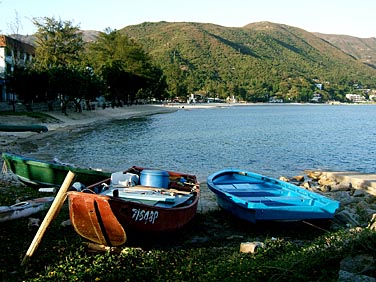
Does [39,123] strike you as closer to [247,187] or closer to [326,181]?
[326,181]

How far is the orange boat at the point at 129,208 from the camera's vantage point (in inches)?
295

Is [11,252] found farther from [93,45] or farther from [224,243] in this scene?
[93,45]

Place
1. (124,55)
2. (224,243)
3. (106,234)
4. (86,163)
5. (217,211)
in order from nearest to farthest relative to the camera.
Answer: (106,234)
(224,243)
(217,211)
(86,163)
(124,55)

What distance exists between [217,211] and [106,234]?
5.24m

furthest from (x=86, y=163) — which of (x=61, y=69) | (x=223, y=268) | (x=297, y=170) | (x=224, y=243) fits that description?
(x=61, y=69)

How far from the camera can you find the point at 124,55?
87.5 metres

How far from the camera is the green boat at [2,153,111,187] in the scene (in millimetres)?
13250

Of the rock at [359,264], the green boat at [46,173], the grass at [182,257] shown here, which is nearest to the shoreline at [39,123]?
the green boat at [46,173]

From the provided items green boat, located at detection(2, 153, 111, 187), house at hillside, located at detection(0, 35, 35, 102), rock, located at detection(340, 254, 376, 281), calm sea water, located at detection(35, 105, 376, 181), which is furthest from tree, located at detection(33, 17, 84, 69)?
rock, located at detection(340, 254, 376, 281)

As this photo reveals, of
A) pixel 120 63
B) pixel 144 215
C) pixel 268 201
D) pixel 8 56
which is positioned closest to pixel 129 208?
pixel 144 215

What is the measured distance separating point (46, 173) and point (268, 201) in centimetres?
708

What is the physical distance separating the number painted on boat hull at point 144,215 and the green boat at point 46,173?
5.37 metres

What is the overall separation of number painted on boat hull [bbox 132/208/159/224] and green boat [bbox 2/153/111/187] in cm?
537

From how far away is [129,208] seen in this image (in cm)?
779
